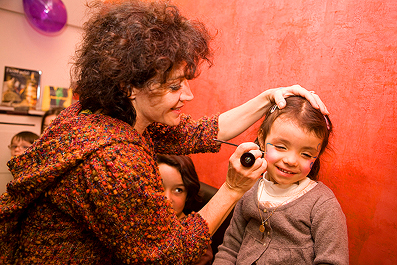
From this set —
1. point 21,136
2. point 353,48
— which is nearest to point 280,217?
point 353,48

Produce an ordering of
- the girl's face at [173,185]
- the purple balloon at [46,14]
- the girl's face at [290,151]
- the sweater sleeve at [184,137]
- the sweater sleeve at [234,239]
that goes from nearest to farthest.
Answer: the girl's face at [290,151], the sweater sleeve at [234,239], the sweater sleeve at [184,137], the girl's face at [173,185], the purple balloon at [46,14]

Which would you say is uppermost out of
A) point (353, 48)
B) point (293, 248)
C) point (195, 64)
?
point (353, 48)

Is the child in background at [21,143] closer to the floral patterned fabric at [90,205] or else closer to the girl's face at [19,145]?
the girl's face at [19,145]

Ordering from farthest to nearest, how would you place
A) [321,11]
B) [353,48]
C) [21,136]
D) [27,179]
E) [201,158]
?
[21,136], [201,158], [321,11], [353,48], [27,179]

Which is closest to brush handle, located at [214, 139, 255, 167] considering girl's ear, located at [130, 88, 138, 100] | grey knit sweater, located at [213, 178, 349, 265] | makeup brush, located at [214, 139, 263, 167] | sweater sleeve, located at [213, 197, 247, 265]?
makeup brush, located at [214, 139, 263, 167]

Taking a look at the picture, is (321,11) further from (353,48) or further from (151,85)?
(151,85)

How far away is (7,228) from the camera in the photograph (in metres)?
1.06

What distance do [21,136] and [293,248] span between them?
3.09 m

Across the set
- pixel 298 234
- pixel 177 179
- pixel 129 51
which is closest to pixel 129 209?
pixel 129 51

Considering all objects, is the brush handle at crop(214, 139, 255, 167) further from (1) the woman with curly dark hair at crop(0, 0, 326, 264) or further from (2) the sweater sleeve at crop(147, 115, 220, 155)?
(2) the sweater sleeve at crop(147, 115, 220, 155)

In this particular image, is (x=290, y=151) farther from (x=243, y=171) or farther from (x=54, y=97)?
(x=54, y=97)

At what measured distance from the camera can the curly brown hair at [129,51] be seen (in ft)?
3.36

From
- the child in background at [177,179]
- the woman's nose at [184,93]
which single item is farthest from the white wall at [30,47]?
the woman's nose at [184,93]

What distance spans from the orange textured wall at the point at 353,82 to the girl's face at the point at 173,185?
79 cm
